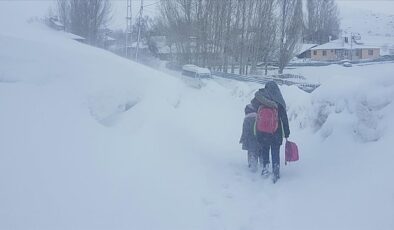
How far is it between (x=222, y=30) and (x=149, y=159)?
3307 centimetres

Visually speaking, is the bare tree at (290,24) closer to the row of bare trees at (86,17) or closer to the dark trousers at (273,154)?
the row of bare trees at (86,17)

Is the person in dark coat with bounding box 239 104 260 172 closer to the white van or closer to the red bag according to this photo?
the red bag

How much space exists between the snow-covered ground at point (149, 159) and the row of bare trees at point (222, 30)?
2956 cm

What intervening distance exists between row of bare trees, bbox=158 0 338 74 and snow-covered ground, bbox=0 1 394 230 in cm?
2956

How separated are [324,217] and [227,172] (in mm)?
2556

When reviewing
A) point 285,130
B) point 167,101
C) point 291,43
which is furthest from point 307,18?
point 285,130

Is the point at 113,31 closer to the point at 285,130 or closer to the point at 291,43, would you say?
the point at 291,43

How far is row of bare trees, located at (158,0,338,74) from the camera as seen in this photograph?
38.8 meters

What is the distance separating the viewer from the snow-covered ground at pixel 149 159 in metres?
5.11

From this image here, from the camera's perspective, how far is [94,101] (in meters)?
8.04

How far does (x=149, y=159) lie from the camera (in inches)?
283

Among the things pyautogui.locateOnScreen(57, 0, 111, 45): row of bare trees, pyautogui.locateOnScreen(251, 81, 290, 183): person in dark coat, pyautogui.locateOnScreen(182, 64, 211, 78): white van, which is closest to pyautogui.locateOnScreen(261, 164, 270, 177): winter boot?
pyautogui.locateOnScreen(251, 81, 290, 183): person in dark coat

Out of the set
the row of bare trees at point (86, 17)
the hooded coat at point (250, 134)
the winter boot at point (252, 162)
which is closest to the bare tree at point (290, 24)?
the row of bare trees at point (86, 17)

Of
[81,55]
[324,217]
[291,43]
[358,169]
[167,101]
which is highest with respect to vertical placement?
[291,43]
